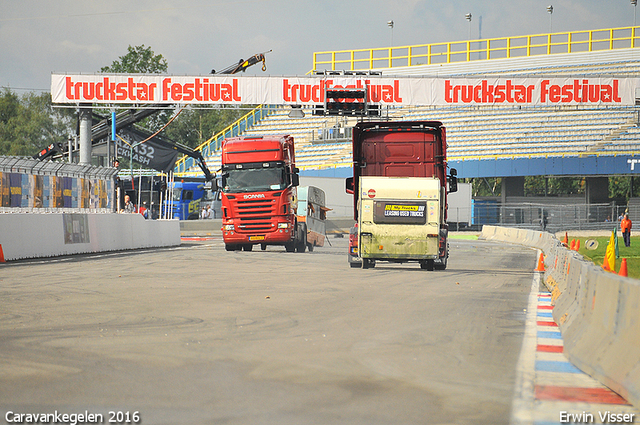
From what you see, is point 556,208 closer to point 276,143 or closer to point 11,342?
point 276,143

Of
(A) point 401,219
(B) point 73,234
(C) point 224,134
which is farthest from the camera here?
(C) point 224,134

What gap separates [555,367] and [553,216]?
154 feet

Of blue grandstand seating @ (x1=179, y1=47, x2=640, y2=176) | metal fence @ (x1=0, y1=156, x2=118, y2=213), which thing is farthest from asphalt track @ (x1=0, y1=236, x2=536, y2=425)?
blue grandstand seating @ (x1=179, y1=47, x2=640, y2=176)

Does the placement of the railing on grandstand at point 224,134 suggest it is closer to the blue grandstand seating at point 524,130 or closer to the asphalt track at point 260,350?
the blue grandstand seating at point 524,130

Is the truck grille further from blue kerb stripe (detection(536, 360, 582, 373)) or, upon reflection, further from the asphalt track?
blue kerb stripe (detection(536, 360, 582, 373))

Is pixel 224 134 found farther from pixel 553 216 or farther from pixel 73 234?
pixel 73 234

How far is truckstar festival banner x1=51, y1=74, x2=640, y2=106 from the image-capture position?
3591cm

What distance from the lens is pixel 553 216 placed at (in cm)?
5144

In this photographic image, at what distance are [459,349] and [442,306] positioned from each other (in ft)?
11.8

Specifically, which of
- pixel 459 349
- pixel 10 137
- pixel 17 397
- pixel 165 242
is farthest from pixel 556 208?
pixel 10 137

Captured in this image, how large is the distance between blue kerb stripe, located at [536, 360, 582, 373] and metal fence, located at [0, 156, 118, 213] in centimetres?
1558

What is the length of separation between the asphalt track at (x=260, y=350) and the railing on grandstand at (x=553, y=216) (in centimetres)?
3883

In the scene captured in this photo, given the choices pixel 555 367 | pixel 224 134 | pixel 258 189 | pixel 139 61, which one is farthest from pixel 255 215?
pixel 139 61

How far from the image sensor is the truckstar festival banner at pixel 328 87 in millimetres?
35906
